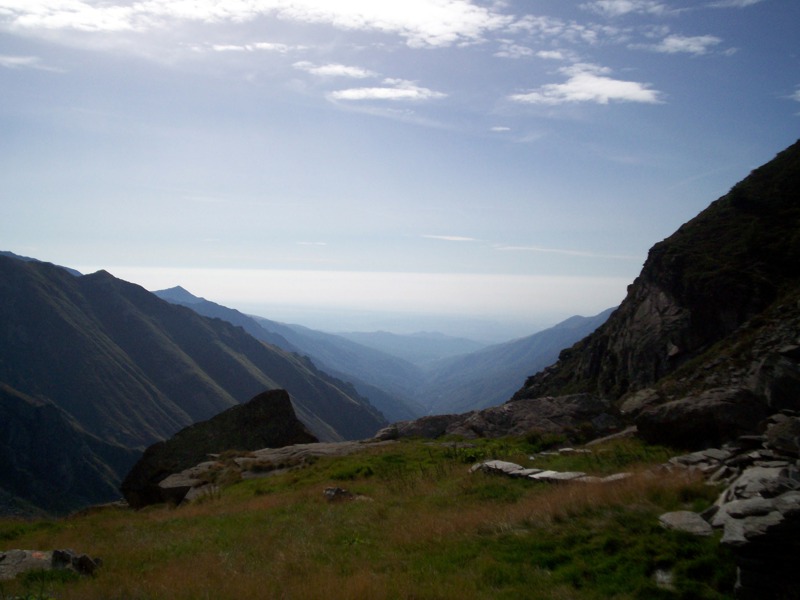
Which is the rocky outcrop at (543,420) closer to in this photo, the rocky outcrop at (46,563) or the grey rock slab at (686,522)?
the grey rock slab at (686,522)

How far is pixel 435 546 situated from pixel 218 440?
26452 millimetres

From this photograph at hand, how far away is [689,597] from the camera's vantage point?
6980mm

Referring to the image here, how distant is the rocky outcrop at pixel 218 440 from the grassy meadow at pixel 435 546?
1315 centimetres

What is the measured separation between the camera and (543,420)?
26219mm

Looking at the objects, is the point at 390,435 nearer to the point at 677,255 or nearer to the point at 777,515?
the point at 777,515

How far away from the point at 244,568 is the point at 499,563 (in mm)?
4569

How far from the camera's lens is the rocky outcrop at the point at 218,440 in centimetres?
2997

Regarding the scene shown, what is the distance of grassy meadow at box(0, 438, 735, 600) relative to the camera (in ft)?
25.3

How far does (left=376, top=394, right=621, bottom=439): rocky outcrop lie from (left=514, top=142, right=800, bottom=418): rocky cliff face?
28.3ft

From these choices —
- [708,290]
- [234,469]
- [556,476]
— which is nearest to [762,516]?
[556,476]

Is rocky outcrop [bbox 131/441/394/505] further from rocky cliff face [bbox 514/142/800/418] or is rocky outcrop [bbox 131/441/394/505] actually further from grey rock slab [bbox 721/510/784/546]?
rocky cliff face [bbox 514/142/800/418]

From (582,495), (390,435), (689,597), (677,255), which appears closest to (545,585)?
(689,597)

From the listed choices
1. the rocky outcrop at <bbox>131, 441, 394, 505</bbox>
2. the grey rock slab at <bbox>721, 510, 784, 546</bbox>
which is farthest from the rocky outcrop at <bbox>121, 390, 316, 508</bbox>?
the grey rock slab at <bbox>721, 510, 784, 546</bbox>

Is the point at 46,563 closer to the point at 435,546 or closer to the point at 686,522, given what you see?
the point at 435,546
